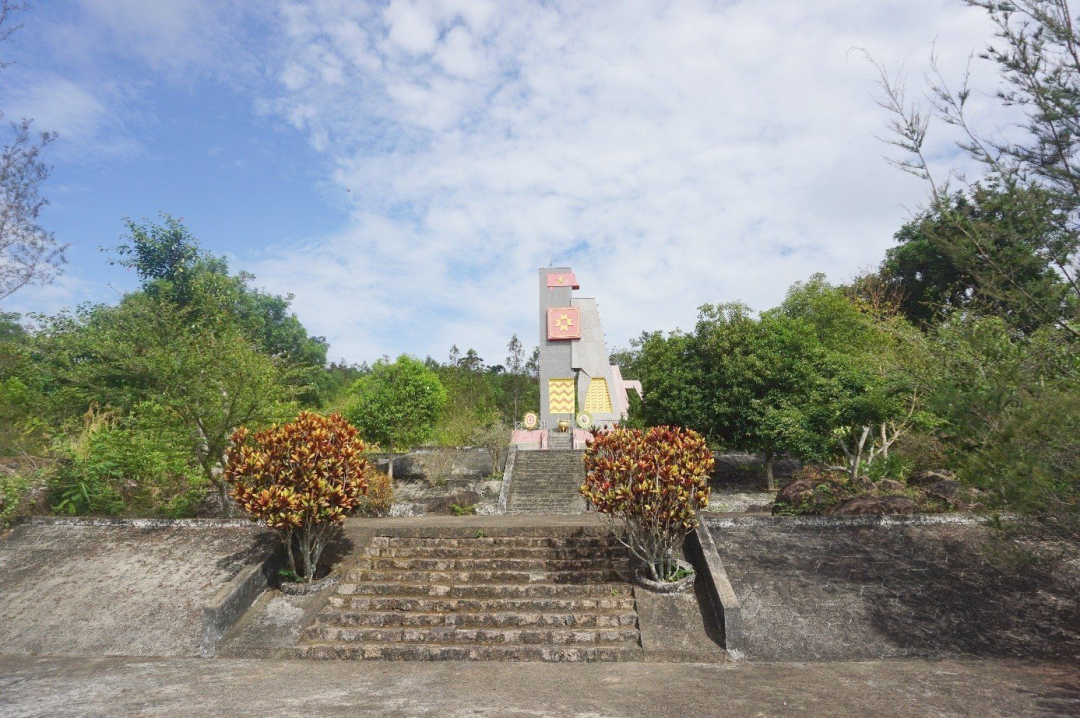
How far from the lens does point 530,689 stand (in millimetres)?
4598

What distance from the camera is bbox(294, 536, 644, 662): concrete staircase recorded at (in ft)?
18.8

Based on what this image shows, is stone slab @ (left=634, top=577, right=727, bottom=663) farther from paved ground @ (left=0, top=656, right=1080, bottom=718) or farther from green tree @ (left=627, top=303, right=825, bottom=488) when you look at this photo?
green tree @ (left=627, top=303, right=825, bottom=488)

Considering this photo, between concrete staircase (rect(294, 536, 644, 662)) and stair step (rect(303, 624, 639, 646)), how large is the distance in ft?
0.03

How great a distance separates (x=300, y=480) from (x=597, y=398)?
19742 millimetres

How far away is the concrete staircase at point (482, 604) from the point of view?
5.73 metres

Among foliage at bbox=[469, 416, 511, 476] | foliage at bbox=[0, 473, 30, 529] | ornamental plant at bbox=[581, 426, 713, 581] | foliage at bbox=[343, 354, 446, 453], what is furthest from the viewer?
foliage at bbox=[469, 416, 511, 476]

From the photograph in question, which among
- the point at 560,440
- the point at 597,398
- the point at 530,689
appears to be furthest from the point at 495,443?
the point at 530,689

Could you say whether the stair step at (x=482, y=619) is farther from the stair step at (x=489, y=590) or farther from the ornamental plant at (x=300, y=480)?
the ornamental plant at (x=300, y=480)

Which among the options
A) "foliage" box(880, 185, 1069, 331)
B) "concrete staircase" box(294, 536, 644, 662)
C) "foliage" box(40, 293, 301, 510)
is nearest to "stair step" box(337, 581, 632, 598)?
"concrete staircase" box(294, 536, 644, 662)

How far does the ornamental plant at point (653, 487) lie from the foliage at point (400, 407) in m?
12.5

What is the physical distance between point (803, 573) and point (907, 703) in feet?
7.66

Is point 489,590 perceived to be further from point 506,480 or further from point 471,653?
point 506,480

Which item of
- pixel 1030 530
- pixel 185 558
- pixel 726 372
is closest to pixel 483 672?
pixel 185 558

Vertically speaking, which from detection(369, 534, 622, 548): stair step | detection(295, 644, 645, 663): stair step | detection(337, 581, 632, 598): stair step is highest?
detection(369, 534, 622, 548): stair step
